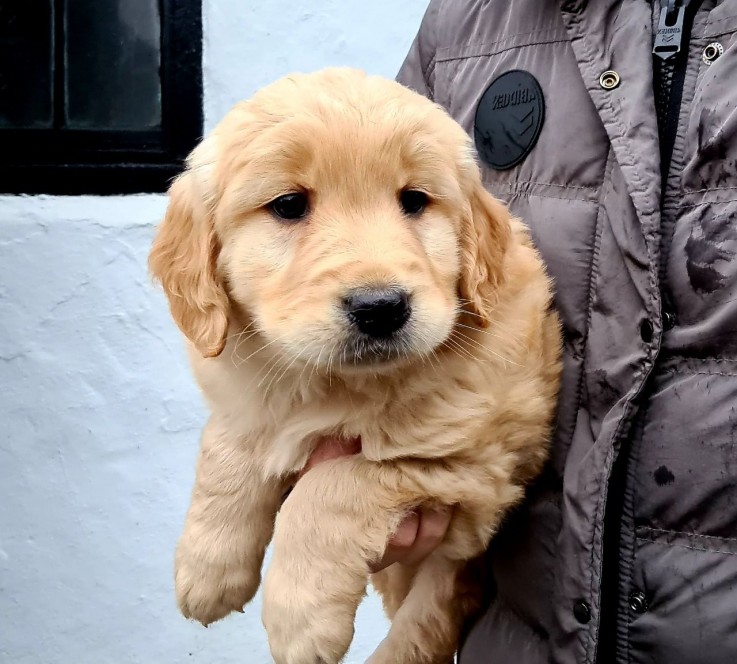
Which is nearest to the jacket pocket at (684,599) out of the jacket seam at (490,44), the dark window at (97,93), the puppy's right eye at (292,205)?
the puppy's right eye at (292,205)

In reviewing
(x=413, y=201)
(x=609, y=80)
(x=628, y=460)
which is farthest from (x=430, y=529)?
(x=609, y=80)

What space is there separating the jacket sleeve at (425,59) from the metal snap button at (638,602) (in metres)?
1.21

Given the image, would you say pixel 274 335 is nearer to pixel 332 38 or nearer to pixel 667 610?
pixel 667 610

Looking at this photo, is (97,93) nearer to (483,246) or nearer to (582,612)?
(483,246)

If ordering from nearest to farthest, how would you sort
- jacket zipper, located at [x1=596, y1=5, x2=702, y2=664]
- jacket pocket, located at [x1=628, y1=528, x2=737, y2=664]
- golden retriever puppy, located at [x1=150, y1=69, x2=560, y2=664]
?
jacket pocket, located at [x1=628, y1=528, x2=737, y2=664]
jacket zipper, located at [x1=596, y1=5, x2=702, y2=664]
golden retriever puppy, located at [x1=150, y1=69, x2=560, y2=664]

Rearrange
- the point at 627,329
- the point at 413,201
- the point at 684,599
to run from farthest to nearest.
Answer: the point at 413,201 < the point at 627,329 < the point at 684,599

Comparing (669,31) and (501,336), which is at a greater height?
(669,31)

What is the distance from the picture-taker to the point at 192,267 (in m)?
1.77

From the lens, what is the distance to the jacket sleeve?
1.92 m

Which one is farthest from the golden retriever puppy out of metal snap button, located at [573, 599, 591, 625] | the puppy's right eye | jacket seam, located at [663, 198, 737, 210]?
jacket seam, located at [663, 198, 737, 210]

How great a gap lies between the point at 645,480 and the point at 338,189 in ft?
2.62

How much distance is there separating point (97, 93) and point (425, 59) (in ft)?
5.86

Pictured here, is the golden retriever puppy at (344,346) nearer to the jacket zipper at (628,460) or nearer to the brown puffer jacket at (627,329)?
the brown puffer jacket at (627,329)

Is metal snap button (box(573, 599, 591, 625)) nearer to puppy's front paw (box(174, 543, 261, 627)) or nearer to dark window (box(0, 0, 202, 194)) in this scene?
puppy's front paw (box(174, 543, 261, 627))
